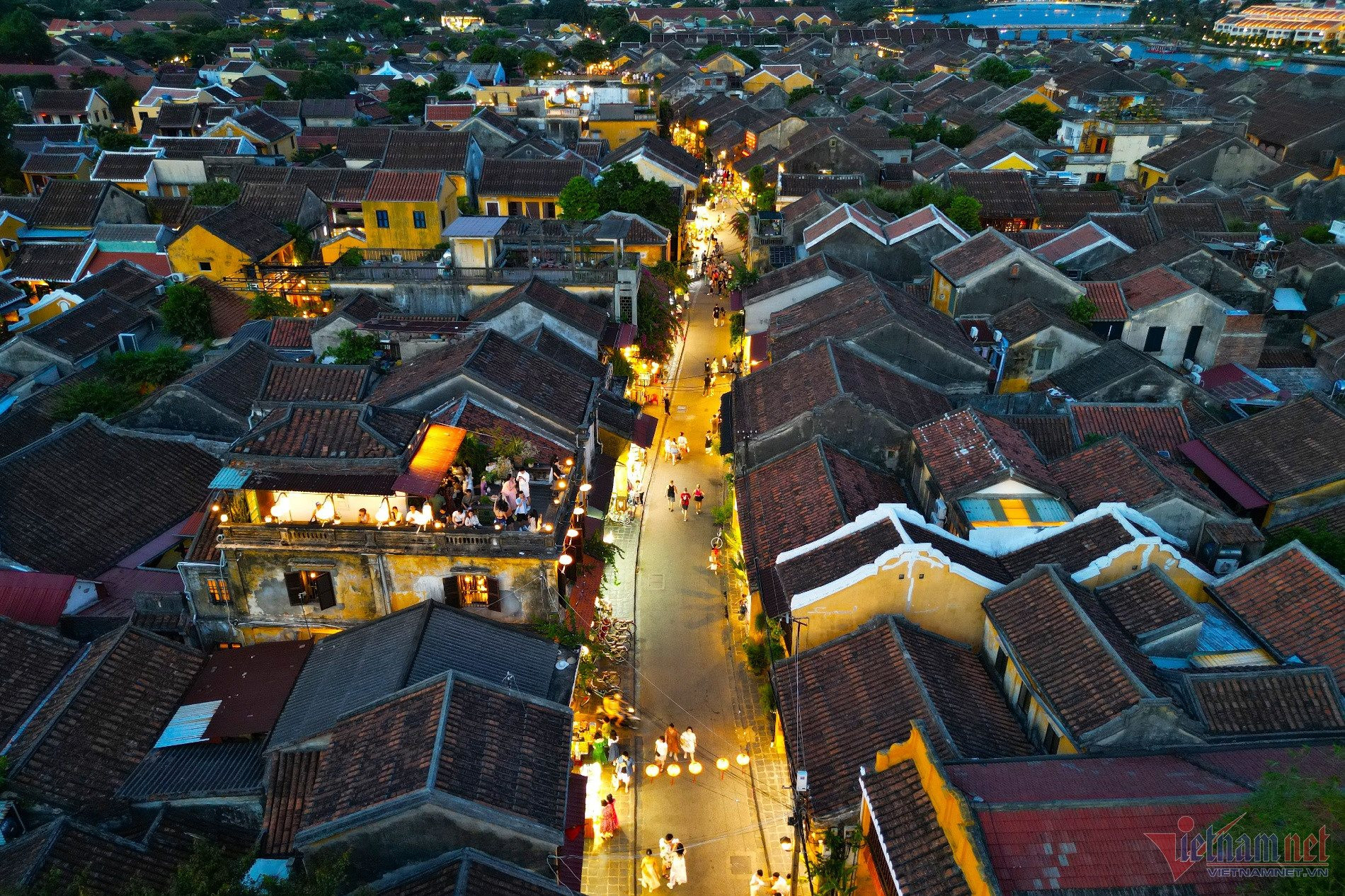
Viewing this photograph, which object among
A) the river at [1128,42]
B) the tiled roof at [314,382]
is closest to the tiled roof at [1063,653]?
the tiled roof at [314,382]

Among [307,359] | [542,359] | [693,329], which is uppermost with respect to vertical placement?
[542,359]

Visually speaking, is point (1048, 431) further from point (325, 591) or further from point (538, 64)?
point (538, 64)

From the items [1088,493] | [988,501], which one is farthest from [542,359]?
[1088,493]

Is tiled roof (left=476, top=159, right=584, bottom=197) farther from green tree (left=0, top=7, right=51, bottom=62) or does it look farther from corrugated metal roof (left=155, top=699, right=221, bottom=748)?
green tree (left=0, top=7, right=51, bottom=62)

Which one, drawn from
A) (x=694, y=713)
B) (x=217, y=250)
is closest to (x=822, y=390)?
(x=694, y=713)

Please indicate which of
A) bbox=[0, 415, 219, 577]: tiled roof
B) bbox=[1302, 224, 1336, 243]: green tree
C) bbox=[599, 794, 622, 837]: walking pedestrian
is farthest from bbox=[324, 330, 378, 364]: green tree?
bbox=[1302, 224, 1336, 243]: green tree

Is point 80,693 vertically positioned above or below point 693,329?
above

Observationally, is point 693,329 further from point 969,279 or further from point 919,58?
point 919,58
